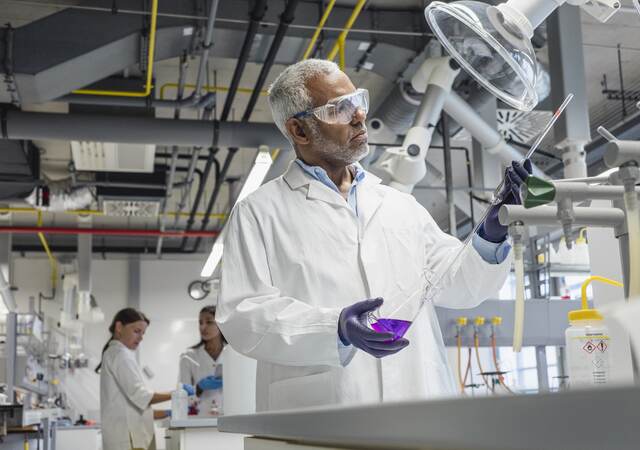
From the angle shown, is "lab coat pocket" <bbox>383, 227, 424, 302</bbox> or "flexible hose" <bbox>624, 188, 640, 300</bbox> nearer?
"flexible hose" <bbox>624, 188, 640, 300</bbox>

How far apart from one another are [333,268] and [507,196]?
0.48 meters

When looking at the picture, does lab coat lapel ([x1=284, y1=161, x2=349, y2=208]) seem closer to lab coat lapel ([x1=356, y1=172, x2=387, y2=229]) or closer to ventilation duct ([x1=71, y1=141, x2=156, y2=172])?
lab coat lapel ([x1=356, y1=172, x2=387, y2=229])

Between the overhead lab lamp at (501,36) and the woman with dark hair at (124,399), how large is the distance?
12.5 feet

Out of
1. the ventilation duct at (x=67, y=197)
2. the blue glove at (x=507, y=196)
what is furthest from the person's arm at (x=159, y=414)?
the blue glove at (x=507, y=196)

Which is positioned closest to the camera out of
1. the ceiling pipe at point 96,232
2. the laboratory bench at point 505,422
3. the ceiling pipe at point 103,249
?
the laboratory bench at point 505,422

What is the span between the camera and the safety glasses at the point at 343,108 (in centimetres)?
185

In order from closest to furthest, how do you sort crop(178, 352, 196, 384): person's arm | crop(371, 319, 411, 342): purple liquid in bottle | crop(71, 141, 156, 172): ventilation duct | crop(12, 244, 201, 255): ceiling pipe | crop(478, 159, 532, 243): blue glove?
crop(478, 159, 532, 243): blue glove
crop(371, 319, 411, 342): purple liquid in bottle
crop(178, 352, 196, 384): person's arm
crop(71, 141, 156, 172): ventilation duct
crop(12, 244, 201, 255): ceiling pipe

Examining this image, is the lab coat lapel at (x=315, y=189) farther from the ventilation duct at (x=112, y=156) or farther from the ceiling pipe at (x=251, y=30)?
the ventilation duct at (x=112, y=156)

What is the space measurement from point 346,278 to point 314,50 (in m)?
3.88

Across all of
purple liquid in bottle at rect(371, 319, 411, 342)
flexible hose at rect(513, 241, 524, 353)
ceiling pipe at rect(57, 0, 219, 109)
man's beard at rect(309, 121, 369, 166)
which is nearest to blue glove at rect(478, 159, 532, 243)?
flexible hose at rect(513, 241, 524, 353)

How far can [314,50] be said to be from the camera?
17.6ft

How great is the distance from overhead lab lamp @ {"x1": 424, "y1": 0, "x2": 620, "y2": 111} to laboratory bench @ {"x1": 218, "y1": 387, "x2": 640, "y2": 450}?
0.96 m

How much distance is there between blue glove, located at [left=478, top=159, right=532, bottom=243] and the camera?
4.18 feet

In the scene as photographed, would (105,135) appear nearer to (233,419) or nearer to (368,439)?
(233,419)
